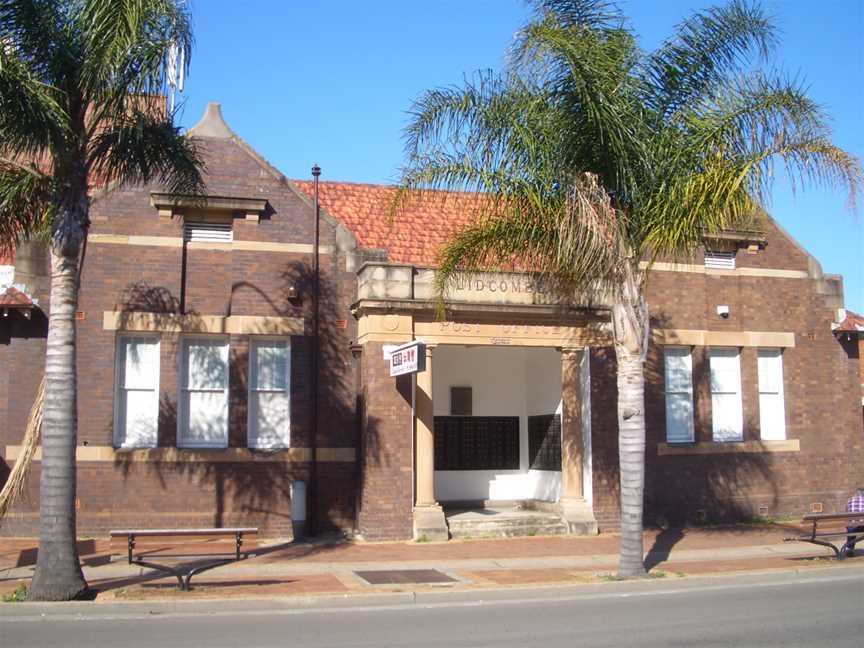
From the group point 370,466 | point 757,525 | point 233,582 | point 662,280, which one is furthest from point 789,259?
point 233,582

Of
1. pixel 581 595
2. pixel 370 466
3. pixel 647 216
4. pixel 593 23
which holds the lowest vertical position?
pixel 581 595

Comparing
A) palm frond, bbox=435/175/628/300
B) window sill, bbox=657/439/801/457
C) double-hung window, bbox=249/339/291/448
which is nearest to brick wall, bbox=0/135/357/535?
double-hung window, bbox=249/339/291/448

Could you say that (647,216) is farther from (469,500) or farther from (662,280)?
(469,500)

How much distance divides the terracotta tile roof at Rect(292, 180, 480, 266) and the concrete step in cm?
532

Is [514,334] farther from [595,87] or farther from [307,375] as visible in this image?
[595,87]

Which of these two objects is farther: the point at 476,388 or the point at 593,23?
the point at 476,388

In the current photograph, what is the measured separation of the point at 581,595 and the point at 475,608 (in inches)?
68.4

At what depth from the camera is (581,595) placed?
11727mm

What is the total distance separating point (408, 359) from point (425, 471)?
2489 millimetres

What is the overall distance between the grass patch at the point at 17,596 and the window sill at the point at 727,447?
12639 millimetres

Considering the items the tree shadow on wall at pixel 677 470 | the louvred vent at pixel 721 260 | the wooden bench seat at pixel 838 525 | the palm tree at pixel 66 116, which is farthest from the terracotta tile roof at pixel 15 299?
the louvred vent at pixel 721 260

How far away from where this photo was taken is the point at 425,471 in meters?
16.6

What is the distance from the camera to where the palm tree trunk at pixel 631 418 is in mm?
12609

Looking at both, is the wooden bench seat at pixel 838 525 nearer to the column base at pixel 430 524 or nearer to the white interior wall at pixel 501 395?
the column base at pixel 430 524
